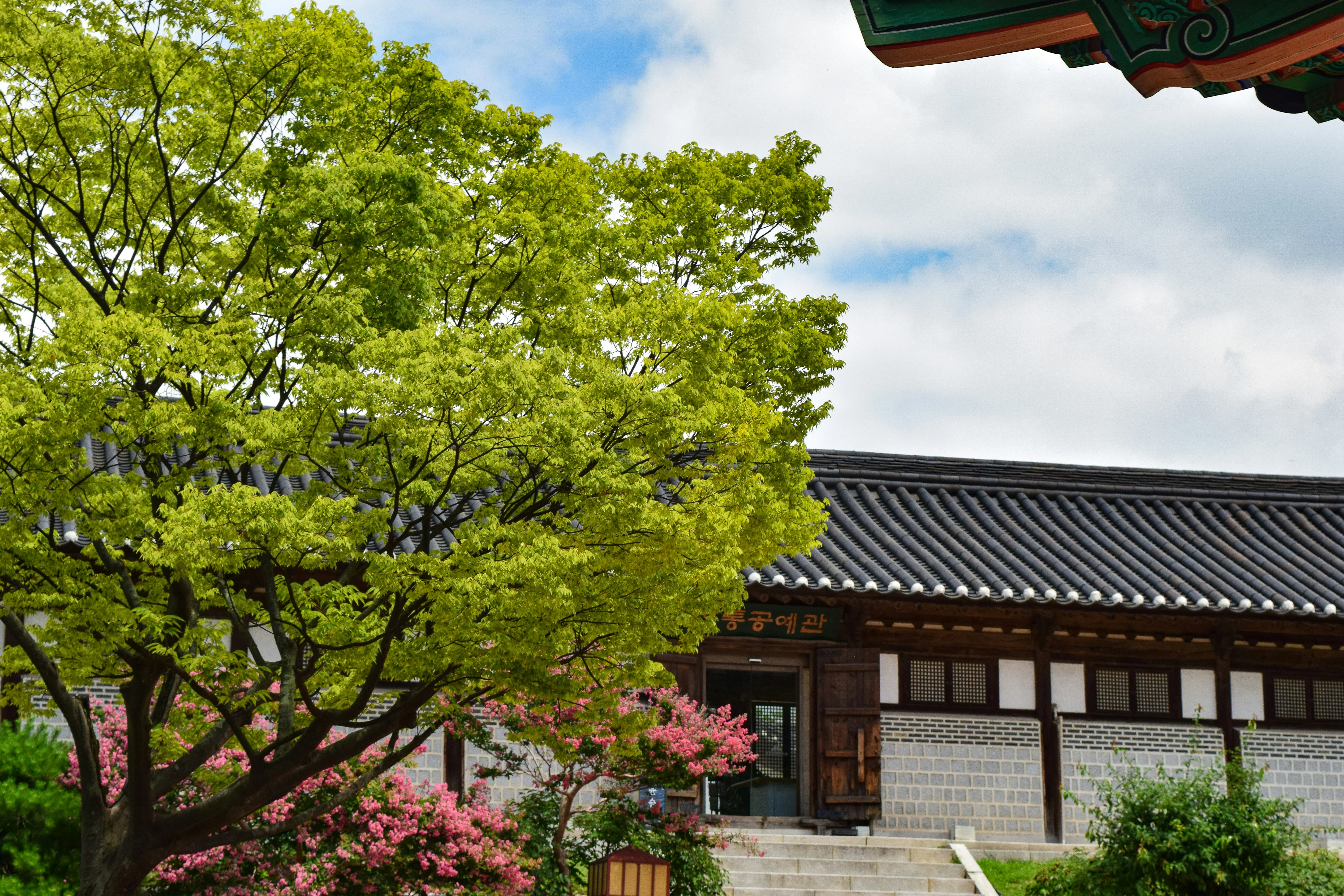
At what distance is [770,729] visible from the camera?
21.0 meters

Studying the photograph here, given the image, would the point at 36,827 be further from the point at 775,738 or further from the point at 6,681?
the point at 775,738

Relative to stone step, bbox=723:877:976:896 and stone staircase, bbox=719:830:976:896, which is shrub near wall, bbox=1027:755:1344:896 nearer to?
stone step, bbox=723:877:976:896

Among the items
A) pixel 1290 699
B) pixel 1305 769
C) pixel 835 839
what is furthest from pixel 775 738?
pixel 1305 769

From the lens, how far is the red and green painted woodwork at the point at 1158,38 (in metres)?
3.38

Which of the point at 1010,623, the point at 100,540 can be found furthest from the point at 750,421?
the point at 1010,623

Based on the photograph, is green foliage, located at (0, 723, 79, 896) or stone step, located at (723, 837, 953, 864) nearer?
green foliage, located at (0, 723, 79, 896)

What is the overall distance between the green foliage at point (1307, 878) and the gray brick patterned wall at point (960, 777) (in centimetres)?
621

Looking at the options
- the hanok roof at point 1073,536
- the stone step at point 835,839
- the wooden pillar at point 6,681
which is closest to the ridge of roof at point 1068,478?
the hanok roof at point 1073,536

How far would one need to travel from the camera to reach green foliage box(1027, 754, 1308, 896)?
13.2 m

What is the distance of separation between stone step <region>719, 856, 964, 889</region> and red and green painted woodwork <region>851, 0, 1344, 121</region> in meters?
14.9

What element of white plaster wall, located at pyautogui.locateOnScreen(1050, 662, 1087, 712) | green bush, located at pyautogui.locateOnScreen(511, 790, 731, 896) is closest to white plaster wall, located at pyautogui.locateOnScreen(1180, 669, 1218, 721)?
white plaster wall, located at pyautogui.locateOnScreen(1050, 662, 1087, 712)

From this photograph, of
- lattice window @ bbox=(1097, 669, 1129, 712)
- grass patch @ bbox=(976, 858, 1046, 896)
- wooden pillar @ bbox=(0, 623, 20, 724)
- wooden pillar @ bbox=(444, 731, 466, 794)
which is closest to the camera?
wooden pillar @ bbox=(0, 623, 20, 724)

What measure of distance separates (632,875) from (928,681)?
11686 millimetres

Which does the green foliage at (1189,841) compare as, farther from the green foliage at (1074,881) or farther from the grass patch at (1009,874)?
the grass patch at (1009,874)
